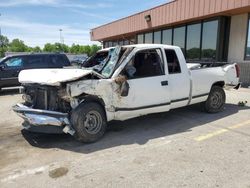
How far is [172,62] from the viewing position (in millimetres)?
6480

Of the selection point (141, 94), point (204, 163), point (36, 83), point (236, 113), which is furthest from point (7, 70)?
point (204, 163)

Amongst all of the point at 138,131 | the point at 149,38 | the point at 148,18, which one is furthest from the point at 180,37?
the point at 138,131

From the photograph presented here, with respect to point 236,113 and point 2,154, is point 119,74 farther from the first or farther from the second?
point 236,113

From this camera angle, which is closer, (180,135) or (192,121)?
(180,135)

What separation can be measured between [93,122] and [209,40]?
35.9ft

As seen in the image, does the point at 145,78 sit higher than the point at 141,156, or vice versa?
the point at 145,78

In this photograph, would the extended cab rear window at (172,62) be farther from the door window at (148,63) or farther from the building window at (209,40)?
the building window at (209,40)

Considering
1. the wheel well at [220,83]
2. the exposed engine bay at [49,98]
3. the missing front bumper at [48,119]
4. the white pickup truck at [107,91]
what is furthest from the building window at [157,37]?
the missing front bumper at [48,119]

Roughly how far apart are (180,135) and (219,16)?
9.75 metres

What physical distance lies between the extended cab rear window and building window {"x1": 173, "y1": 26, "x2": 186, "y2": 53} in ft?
34.1

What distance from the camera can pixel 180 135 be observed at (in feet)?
18.7

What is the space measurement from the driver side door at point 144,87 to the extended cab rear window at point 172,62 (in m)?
0.29

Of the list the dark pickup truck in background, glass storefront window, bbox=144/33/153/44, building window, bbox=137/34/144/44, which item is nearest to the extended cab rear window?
the dark pickup truck in background

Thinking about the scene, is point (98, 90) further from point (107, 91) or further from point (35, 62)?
point (35, 62)
